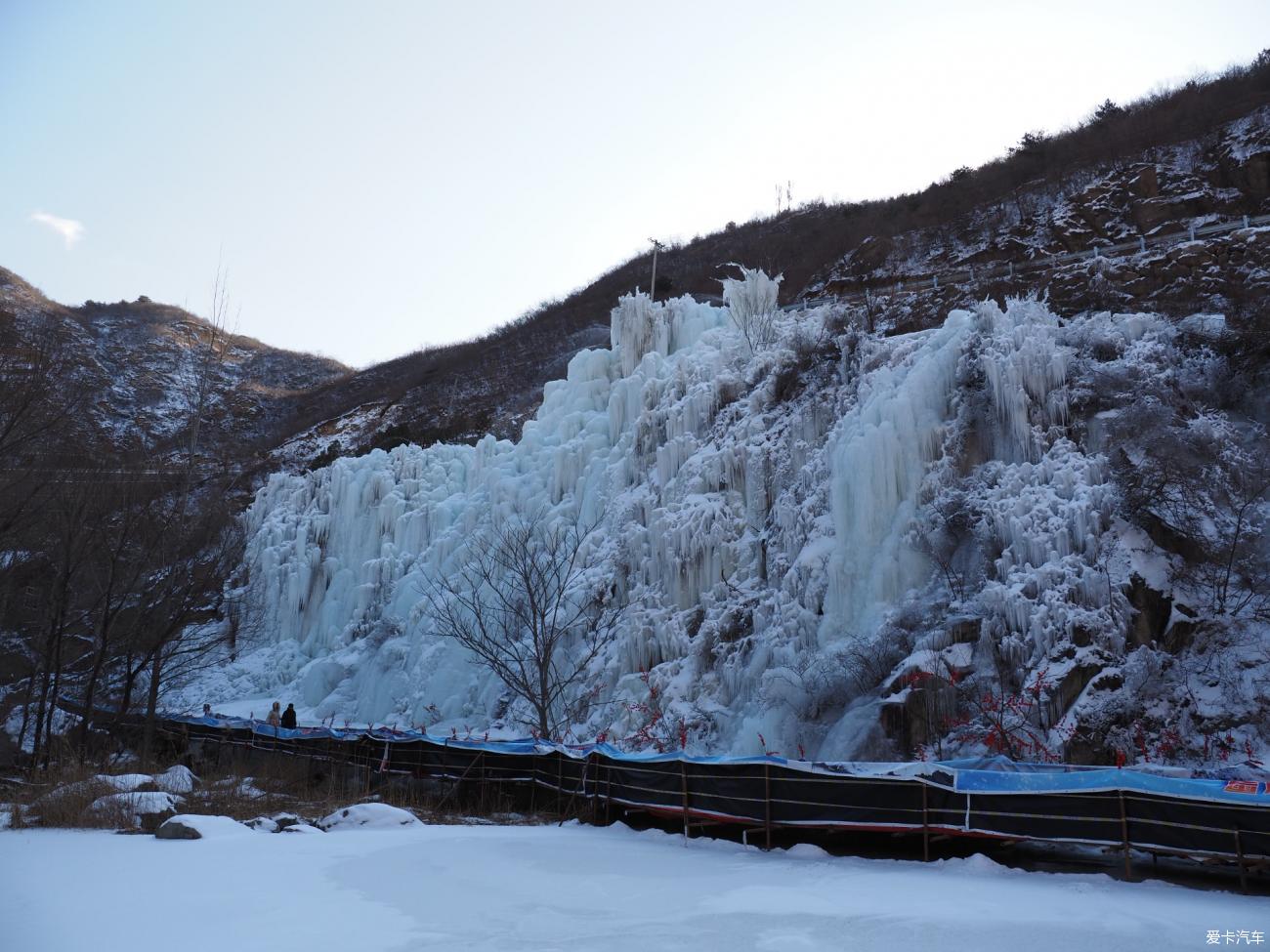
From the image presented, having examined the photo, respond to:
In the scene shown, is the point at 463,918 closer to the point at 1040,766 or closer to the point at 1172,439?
the point at 1040,766

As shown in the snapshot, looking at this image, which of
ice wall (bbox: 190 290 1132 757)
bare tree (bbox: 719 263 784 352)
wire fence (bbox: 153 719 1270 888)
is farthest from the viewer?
bare tree (bbox: 719 263 784 352)

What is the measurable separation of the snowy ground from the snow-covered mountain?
5.34 meters

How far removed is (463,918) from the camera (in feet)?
21.2

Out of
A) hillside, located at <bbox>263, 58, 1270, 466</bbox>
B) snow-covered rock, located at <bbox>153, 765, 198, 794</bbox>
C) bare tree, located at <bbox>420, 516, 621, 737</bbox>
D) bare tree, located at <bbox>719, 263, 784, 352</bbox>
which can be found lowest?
snow-covered rock, located at <bbox>153, 765, 198, 794</bbox>

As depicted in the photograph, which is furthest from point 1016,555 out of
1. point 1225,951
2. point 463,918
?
point 463,918

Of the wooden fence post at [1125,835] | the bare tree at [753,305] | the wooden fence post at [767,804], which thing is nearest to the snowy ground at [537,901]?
the wooden fence post at [1125,835]

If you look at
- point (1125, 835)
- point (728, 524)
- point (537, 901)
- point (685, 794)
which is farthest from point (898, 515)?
point (537, 901)

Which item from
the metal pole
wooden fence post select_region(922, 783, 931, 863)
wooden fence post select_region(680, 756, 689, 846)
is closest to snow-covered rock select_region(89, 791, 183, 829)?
wooden fence post select_region(680, 756, 689, 846)

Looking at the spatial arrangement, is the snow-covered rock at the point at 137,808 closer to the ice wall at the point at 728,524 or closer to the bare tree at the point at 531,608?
the bare tree at the point at 531,608

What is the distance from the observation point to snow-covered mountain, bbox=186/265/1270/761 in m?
13.2

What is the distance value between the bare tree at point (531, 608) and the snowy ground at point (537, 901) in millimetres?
8772

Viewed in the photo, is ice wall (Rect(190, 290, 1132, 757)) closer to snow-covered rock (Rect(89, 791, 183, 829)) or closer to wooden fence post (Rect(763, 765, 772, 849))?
wooden fence post (Rect(763, 765, 772, 849))

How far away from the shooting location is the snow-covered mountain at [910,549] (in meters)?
13.2

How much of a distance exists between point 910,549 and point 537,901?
1083 centimetres
